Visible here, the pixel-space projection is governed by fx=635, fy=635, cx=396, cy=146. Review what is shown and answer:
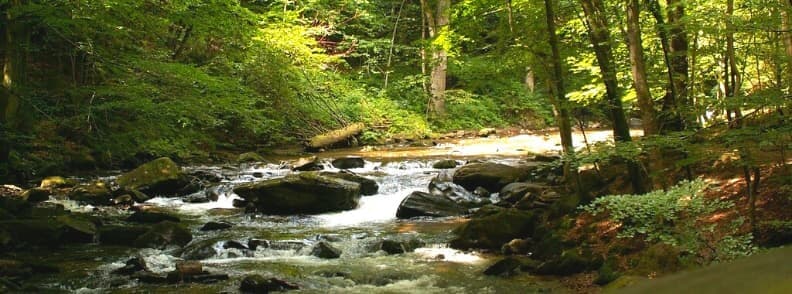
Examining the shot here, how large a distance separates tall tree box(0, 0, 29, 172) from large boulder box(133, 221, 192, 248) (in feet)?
9.96

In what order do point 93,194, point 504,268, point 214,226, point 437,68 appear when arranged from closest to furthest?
point 504,268 < point 214,226 < point 93,194 < point 437,68

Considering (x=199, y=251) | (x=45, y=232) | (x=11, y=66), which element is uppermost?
(x=11, y=66)

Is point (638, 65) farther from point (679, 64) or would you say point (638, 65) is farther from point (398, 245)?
point (398, 245)

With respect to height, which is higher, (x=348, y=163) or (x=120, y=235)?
(x=348, y=163)

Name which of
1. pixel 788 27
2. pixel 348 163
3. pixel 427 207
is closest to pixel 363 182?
pixel 427 207

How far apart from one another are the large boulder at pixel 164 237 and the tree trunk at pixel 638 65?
6.51 metres

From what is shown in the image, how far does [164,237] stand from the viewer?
9.23 metres

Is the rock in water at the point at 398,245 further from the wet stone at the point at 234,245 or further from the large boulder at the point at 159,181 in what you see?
the large boulder at the point at 159,181

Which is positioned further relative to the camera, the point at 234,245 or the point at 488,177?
the point at 488,177

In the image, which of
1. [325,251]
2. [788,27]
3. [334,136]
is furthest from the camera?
[334,136]

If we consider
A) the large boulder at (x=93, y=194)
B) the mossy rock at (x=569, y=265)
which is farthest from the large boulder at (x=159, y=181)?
the mossy rock at (x=569, y=265)

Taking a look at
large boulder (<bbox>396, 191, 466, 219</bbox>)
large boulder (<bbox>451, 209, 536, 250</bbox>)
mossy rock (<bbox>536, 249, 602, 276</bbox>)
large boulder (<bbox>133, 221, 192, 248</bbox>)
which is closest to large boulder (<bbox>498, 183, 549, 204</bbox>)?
large boulder (<bbox>396, 191, 466, 219</bbox>)

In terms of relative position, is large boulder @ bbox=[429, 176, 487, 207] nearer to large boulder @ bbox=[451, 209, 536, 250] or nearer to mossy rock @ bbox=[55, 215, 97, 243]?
large boulder @ bbox=[451, 209, 536, 250]

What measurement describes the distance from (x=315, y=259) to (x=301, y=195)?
3.63 m
